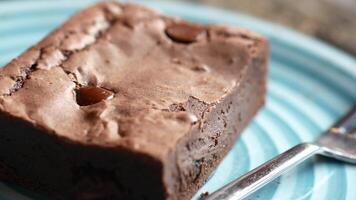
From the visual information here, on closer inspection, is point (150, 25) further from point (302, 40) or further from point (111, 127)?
point (302, 40)

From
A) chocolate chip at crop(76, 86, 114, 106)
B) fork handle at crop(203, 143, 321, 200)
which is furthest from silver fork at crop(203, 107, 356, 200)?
chocolate chip at crop(76, 86, 114, 106)

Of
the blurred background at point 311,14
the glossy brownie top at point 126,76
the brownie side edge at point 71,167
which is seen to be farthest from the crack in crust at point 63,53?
the blurred background at point 311,14

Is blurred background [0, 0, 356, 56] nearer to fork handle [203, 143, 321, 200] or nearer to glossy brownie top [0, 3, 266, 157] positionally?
glossy brownie top [0, 3, 266, 157]

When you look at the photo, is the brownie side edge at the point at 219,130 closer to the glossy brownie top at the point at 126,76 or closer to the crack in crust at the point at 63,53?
the glossy brownie top at the point at 126,76

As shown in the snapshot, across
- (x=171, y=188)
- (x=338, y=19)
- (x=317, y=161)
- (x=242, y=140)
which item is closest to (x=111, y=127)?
(x=171, y=188)

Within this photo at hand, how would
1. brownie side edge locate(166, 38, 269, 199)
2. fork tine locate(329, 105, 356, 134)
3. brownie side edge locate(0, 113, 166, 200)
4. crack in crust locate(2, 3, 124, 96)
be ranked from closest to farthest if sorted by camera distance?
brownie side edge locate(0, 113, 166, 200), brownie side edge locate(166, 38, 269, 199), crack in crust locate(2, 3, 124, 96), fork tine locate(329, 105, 356, 134)

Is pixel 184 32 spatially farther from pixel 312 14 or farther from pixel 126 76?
pixel 312 14
